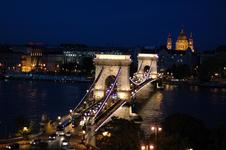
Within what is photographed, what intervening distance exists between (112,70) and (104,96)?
5.77ft

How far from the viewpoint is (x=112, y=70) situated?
2361 cm

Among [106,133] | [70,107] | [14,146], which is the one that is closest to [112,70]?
[70,107]

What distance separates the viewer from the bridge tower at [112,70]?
76.9ft

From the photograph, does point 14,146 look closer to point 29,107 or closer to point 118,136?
point 118,136

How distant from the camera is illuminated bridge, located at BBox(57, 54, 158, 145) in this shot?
16562mm

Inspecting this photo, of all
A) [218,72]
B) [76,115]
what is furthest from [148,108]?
[218,72]

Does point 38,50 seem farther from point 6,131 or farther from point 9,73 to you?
point 6,131

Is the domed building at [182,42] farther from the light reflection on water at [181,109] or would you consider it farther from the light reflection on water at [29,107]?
the light reflection on water at [29,107]

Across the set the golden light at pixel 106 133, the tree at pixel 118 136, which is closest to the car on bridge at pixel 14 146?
the tree at pixel 118 136

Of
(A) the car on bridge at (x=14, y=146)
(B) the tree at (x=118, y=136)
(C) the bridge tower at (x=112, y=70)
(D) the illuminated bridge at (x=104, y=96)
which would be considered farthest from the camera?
(C) the bridge tower at (x=112, y=70)

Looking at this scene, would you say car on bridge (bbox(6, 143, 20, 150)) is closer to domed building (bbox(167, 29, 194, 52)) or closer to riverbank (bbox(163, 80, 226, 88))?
riverbank (bbox(163, 80, 226, 88))

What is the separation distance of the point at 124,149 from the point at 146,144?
1.63 ft

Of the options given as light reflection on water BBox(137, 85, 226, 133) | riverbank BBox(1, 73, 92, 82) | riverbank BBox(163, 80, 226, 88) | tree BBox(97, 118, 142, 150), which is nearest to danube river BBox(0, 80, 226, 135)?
light reflection on water BBox(137, 85, 226, 133)

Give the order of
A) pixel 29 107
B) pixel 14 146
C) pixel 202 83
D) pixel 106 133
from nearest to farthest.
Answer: pixel 14 146 → pixel 106 133 → pixel 29 107 → pixel 202 83
